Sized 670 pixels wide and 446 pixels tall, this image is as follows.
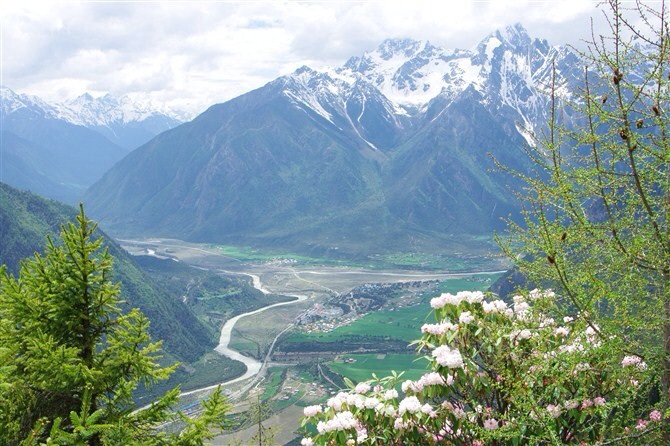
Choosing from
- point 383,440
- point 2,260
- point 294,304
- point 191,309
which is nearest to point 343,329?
point 294,304

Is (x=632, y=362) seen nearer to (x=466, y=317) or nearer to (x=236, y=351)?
(x=466, y=317)

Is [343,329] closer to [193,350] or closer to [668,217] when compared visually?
[193,350]

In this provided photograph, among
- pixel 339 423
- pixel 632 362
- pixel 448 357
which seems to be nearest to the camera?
pixel 632 362

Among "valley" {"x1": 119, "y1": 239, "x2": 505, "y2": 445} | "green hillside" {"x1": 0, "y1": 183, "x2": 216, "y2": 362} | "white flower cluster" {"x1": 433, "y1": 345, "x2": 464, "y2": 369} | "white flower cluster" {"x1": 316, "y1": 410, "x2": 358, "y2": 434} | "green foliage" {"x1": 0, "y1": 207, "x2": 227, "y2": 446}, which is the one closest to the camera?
"white flower cluster" {"x1": 433, "y1": 345, "x2": 464, "y2": 369}

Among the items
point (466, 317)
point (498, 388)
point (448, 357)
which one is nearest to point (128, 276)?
point (466, 317)

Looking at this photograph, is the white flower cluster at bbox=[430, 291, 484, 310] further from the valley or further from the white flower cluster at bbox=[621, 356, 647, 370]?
the valley

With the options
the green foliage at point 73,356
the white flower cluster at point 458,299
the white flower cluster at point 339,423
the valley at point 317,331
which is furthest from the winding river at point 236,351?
→ the white flower cluster at point 458,299

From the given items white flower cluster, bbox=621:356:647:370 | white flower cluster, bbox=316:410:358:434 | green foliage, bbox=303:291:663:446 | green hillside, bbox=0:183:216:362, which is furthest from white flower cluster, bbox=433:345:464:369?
green hillside, bbox=0:183:216:362
